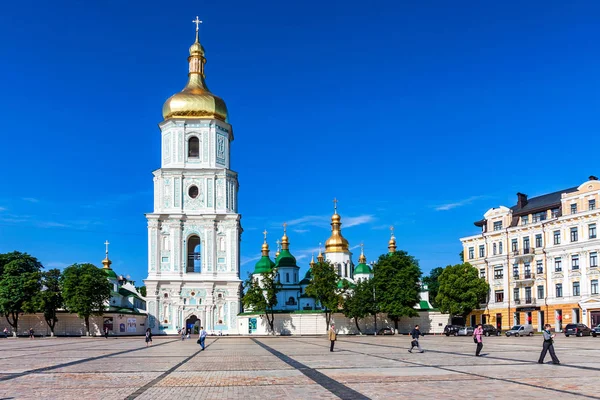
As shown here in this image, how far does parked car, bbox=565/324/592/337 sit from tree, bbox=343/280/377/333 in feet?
65.2

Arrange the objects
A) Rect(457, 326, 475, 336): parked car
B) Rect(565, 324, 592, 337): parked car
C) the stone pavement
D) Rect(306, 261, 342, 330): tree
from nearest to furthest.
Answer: the stone pavement < Rect(565, 324, 592, 337): parked car < Rect(457, 326, 475, 336): parked car < Rect(306, 261, 342, 330): tree

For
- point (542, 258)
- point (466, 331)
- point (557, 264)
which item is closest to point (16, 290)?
point (466, 331)

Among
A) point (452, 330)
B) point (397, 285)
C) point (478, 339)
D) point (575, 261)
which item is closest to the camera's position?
point (478, 339)

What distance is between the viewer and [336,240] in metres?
102

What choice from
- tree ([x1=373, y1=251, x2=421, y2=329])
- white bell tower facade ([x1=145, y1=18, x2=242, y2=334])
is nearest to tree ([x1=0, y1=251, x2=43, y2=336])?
white bell tower facade ([x1=145, y1=18, x2=242, y2=334])

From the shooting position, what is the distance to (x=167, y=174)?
75812 millimetres

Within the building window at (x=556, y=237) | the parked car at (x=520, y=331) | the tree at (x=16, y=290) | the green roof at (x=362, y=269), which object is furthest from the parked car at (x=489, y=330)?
the tree at (x=16, y=290)

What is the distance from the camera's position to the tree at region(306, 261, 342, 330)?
232ft

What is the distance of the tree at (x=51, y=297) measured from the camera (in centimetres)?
6731

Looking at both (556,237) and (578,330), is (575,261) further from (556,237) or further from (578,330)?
(578,330)

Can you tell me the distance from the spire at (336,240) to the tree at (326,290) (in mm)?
28606

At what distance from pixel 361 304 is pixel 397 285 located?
3882 mm

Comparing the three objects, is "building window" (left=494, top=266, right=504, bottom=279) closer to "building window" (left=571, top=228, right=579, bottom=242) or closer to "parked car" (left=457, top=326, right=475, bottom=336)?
"building window" (left=571, top=228, right=579, bottom=242)

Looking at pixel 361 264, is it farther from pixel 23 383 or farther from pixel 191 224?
pixel 23 383
